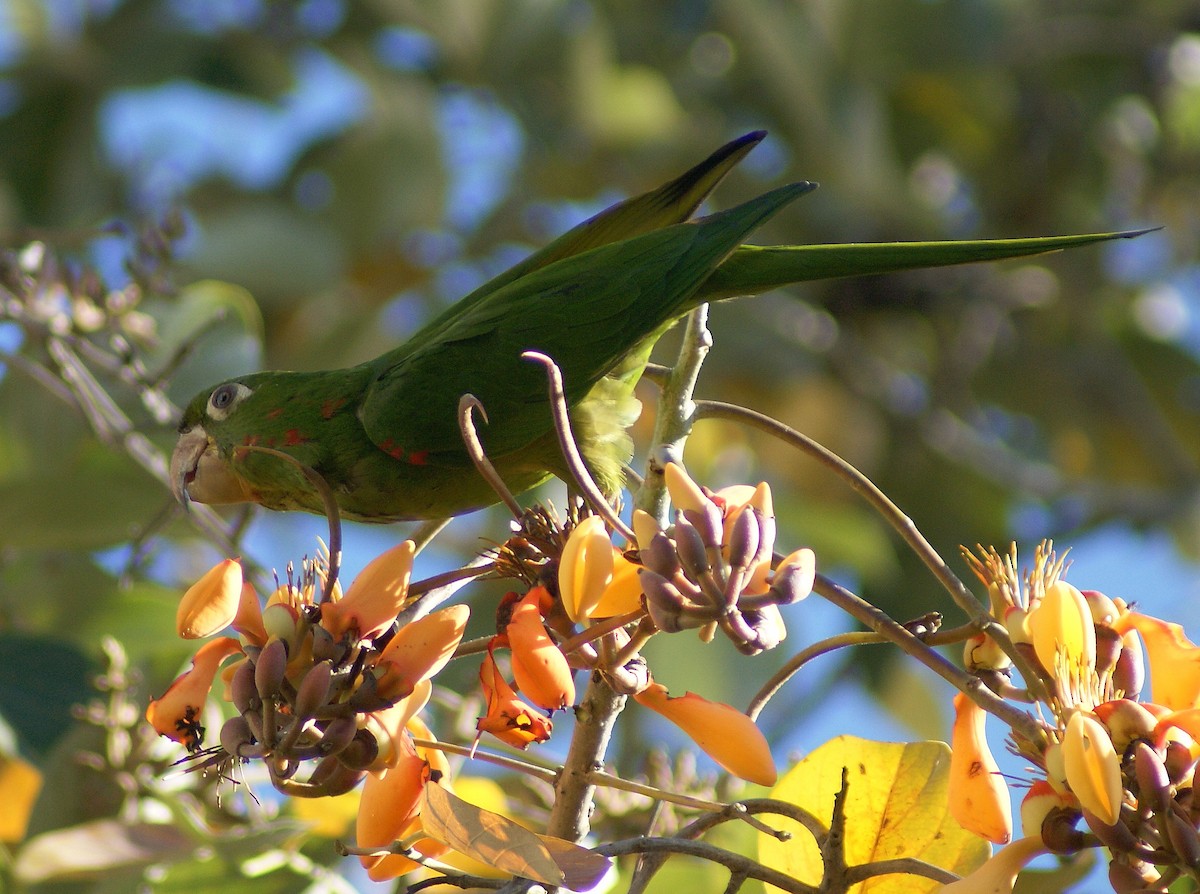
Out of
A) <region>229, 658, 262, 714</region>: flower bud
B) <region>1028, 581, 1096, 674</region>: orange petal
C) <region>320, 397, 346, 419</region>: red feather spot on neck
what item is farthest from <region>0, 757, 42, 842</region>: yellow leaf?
<region>1028, 581, 1096, 674</region>: orange petal

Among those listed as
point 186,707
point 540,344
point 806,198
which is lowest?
point 186,707

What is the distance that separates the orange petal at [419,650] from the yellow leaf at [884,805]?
444 millimetres

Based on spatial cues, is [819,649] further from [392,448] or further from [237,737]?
[392,448]

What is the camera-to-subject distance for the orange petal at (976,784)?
1.39 m

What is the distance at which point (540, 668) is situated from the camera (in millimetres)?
1336

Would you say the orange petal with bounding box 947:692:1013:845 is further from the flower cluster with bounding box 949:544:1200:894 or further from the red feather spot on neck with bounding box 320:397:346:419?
the red feather spot on neck with bounding box 320:397:346:419

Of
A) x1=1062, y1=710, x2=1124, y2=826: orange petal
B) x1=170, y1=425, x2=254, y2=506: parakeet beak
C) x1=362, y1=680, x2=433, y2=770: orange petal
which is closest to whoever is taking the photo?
x1=1062, y1=710, x2=1124, y2=826: orange petal

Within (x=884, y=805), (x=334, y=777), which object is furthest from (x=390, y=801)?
(x=884, y=805)

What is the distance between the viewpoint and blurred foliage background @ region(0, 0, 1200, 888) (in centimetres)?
454

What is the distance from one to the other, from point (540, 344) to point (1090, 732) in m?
1.37

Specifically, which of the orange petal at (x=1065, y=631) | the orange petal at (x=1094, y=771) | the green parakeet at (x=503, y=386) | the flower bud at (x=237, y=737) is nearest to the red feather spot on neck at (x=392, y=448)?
the green parakeet at (x=503, y=386)

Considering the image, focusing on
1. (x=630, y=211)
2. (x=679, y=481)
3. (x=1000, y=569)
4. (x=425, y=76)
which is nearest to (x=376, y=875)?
(x=679, y=481)

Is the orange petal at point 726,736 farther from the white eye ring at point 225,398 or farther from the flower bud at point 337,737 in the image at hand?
the white eye ring at point 225,398

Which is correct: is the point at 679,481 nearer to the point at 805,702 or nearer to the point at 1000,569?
the point at 1000,569
